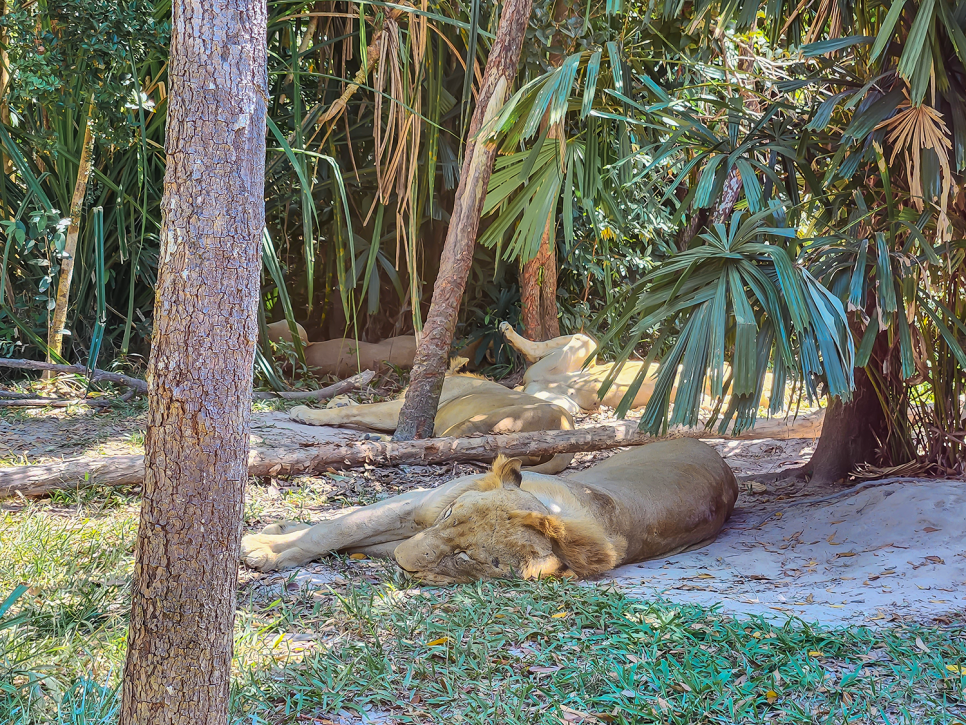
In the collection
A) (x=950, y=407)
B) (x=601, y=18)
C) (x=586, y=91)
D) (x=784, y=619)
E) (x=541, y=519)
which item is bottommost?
(x=784, y=619)

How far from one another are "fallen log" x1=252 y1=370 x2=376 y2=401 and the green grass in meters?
3.31

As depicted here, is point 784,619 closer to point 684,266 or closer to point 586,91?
point 684,266

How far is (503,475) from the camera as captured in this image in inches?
130

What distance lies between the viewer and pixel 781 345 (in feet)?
10.0

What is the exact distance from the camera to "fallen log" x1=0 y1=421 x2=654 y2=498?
3.74 meters

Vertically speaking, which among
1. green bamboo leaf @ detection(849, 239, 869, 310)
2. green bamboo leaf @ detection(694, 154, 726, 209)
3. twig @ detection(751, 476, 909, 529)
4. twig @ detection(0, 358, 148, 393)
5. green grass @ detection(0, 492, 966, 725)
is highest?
green bamboo leaf @ detection(694, 154, 726, 209)

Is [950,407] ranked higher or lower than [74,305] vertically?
lower

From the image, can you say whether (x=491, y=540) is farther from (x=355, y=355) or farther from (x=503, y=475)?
(x=355, y=355)

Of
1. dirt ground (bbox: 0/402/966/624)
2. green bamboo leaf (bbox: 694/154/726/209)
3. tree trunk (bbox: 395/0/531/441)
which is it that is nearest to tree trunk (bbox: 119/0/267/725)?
dirt ground (bbox: 0/402/966/624)

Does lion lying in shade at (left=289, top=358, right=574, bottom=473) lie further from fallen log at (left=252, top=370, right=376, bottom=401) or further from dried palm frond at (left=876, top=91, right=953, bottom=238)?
dried palm frond at (left=876, top=91, right=953, bottom=238)

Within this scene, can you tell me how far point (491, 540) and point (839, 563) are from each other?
1618 mm

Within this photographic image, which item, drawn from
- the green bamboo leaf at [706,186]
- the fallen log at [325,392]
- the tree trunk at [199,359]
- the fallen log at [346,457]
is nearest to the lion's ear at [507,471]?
the green bamboo leaf at [706,186]

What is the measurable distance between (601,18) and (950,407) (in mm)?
3346

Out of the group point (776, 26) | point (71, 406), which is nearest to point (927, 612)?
point (776, 26)
